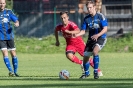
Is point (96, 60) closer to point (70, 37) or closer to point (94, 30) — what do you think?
point (94, 30)

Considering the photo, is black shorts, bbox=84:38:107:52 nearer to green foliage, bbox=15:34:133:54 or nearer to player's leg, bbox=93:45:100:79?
player's leg, bbox=93:45:100:79

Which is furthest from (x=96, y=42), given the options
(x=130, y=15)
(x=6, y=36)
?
(x=130, y=15)

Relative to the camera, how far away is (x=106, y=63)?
2453 centimetres

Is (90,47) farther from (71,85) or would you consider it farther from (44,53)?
(44,53)

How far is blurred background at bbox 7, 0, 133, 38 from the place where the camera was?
3622 cm

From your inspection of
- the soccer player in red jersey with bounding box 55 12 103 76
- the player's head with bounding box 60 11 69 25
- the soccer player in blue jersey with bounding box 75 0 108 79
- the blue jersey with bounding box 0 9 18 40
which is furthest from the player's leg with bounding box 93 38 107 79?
the blue jersey with bounding box 0 9 18 40

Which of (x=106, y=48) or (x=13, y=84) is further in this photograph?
(x=106, y=48)

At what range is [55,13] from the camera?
36750 millimetres

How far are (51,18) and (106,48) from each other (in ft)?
19.0

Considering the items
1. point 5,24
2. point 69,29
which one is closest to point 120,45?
point 69,29

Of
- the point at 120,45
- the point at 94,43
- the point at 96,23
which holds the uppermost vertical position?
the point at 96,23

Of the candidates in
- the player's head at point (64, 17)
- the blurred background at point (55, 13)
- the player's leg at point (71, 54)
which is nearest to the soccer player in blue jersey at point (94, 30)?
the player's head at point (64, 17)

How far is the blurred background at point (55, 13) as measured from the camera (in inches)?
1426

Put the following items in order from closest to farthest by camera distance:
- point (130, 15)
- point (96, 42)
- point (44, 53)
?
1. point (96, 42)
2. point (44, 53)
3. point (130, 15)
